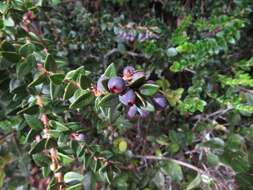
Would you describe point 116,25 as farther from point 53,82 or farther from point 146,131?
point 53,82

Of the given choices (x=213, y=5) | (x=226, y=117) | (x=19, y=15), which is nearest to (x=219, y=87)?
(x=226, y=117)

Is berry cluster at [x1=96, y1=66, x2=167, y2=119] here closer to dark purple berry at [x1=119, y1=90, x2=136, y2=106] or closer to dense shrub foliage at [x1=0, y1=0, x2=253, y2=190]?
dark purple berry at [x1=119, y1=90, x2=136, y2=106]

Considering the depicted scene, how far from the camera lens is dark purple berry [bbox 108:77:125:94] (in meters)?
0.52

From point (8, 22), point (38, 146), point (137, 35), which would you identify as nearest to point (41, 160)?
point (38, 146)

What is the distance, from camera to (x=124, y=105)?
744mm

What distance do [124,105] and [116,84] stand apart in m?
0.23

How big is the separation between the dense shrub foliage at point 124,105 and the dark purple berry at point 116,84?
194 millimetres

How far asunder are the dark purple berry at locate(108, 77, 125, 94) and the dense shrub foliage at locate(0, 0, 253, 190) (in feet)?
0.64

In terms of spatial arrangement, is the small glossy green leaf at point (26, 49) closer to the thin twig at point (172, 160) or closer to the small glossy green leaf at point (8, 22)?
the small glossy green leaf at point (8, 22)

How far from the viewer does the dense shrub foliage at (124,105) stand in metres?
0.74

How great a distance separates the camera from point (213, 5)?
3.40ft

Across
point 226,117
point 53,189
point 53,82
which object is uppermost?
point 53,82

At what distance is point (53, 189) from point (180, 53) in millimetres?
452

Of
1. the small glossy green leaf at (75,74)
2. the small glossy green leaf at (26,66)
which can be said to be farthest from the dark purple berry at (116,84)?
the small glossy green leaf at (26,66)
